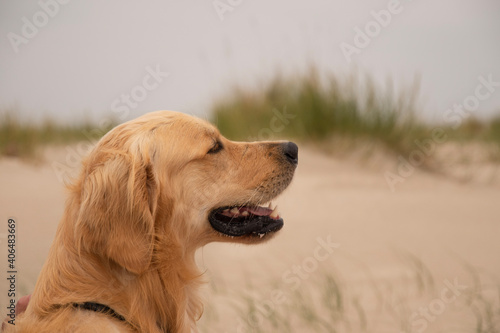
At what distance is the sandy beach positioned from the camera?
16.4 ft

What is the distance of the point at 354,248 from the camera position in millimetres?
7336

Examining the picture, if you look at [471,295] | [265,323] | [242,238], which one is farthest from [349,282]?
[242,238]

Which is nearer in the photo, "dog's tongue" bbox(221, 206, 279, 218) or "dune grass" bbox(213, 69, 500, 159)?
"dog's tongue" bbox(221, 206, 279, 218)

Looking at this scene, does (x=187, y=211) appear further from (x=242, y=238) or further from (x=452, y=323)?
(x=452, y=323)

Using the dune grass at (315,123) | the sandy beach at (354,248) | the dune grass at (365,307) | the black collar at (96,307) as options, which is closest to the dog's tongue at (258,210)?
the sandy beach at (354,248)

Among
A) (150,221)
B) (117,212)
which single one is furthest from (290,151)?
(117,212)

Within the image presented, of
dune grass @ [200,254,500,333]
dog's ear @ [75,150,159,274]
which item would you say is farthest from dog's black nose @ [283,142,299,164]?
dune grass @ [200,254,500,333]

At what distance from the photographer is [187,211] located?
3082 mm

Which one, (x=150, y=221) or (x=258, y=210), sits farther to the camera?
(x=258, y=210)

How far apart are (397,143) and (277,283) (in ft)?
18.6

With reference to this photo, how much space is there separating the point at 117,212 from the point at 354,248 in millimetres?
5200

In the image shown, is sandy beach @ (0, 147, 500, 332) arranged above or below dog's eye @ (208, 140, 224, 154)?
below

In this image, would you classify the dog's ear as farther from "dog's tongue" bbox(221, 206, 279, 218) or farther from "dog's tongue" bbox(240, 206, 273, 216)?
"dog's tongue" bbox(240, 206, 273, 216)

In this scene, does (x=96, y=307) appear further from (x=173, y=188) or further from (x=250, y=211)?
(x=250, y=211)
